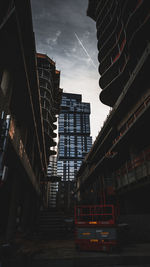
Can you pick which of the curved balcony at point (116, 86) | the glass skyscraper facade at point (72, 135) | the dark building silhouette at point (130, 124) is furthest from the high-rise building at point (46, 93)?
the glass skyscraper facade at point (72, 135)

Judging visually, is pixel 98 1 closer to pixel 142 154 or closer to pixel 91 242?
pixel 142 154

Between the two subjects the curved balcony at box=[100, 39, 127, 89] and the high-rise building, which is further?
the high-rise building

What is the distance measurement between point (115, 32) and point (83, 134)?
107482mm

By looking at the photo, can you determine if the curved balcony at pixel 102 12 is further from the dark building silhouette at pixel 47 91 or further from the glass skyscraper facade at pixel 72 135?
the glass skyscraper facade at pixel 72 135

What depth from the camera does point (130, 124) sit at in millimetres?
20891

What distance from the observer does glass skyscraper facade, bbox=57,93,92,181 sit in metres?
126

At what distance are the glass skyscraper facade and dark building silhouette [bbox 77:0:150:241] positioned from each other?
89099 millimetres

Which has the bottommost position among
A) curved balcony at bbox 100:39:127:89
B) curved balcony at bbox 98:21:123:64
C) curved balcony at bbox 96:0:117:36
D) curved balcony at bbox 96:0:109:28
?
curved balcony at bbox 100:39:127:89

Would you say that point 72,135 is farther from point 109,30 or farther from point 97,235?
point 97,235

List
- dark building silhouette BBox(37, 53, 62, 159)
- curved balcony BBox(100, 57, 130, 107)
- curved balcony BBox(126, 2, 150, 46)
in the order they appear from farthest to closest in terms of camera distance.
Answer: dark building silhouette BBox(37, 53, 62, 159) < curved balcony BBox(100, 57, 130, 107) < curved balcony BBox(126, 2, 150, 46)

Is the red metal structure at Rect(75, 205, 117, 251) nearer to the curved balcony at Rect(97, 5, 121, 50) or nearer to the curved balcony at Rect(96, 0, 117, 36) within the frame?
the curved balcony at Rect(97, 5, 121, 50)

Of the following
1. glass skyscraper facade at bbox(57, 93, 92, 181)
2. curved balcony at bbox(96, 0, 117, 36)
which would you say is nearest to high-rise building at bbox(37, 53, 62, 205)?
curved balcony at bbox(96, 0, 117, 36)

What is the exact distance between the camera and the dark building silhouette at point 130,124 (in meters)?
16.9

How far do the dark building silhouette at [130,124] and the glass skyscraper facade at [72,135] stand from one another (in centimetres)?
8910
